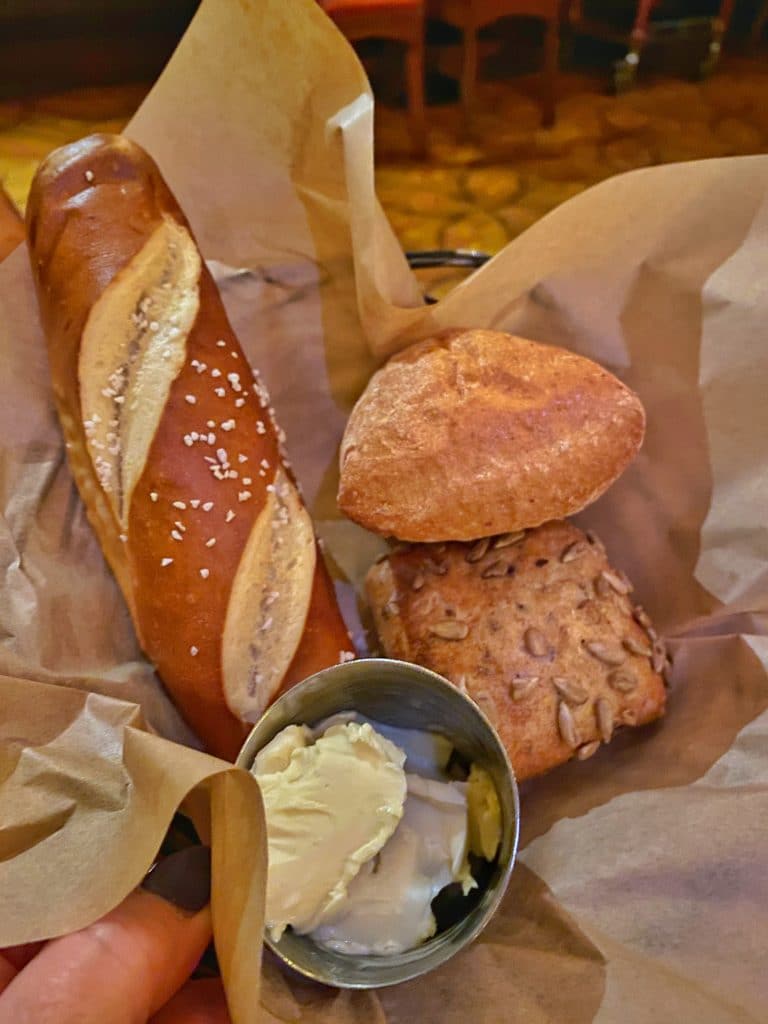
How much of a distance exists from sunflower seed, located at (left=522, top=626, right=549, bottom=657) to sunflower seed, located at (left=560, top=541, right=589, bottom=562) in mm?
114

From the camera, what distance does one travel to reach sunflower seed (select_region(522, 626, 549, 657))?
1.07 m

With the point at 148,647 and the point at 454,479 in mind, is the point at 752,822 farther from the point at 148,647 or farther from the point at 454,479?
the point at 148,647

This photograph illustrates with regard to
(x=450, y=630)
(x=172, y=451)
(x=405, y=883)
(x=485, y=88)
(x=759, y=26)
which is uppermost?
(x=759, y=26)

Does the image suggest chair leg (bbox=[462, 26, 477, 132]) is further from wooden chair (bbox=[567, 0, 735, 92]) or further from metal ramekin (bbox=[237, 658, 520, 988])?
metal ramekin (bbox=[237, 658, 520, 988])

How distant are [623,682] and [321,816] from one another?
0.41 m

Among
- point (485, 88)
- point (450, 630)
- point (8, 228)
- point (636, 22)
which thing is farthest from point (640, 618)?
point (636, 22)

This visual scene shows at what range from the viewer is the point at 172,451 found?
109 cm

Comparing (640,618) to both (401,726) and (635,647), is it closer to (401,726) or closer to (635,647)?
(635,647)

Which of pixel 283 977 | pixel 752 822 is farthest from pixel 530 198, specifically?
pixel 283 977

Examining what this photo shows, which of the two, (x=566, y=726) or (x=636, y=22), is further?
(x=636, y=22)

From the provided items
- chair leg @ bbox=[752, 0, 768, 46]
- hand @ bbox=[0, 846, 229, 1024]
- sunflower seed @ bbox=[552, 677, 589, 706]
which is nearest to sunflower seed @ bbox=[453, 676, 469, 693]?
sunflower seed @ bbox=[552, 677, 589, 706]

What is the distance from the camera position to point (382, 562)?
1213mm

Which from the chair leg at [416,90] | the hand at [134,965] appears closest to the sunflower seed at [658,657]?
the hand at [134,965]

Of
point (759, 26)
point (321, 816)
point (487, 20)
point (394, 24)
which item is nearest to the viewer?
point (321, 816)
